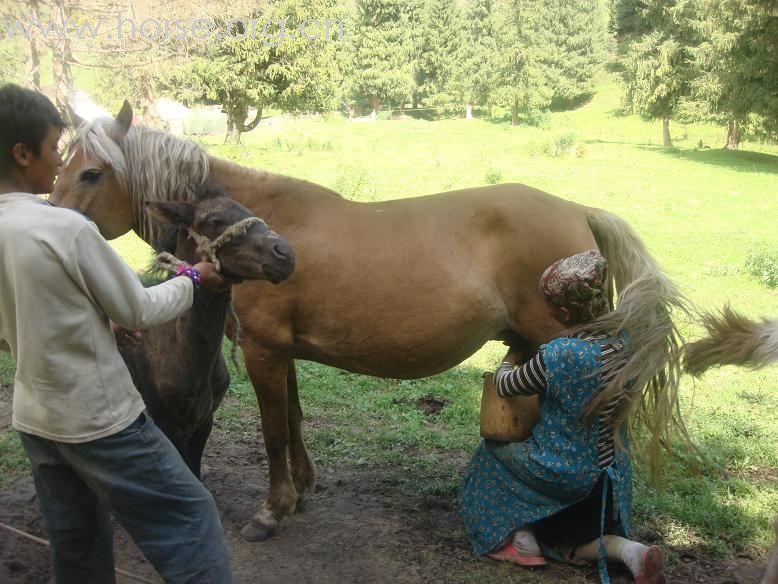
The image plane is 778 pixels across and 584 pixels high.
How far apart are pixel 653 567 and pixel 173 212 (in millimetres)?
2408

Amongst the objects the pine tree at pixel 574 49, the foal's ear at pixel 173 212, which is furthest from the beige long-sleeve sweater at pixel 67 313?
the pine tree at pixel 574 49

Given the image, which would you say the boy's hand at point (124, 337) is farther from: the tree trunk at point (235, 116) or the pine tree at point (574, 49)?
the pine tree at point (574, 49)

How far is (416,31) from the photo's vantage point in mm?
44406

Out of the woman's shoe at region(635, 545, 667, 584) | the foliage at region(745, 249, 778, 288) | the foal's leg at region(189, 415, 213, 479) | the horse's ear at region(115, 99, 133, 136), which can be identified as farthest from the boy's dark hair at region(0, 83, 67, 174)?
the foliage at region(745, 249, 778, 288)

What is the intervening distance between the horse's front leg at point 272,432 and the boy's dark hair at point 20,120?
169 cm

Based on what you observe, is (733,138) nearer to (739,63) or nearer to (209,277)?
(739,63)

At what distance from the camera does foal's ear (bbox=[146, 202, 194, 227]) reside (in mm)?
2424

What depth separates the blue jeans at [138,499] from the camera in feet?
6.31

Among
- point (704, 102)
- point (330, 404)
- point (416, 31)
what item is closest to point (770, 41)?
point (704, 102)

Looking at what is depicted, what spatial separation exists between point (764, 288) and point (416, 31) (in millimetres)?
40365

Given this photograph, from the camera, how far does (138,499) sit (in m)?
1.94

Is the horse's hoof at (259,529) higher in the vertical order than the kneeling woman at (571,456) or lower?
lower

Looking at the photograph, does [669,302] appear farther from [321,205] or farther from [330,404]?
[330,404]

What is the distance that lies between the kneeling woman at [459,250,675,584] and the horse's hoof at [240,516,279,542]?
3.49 feet
